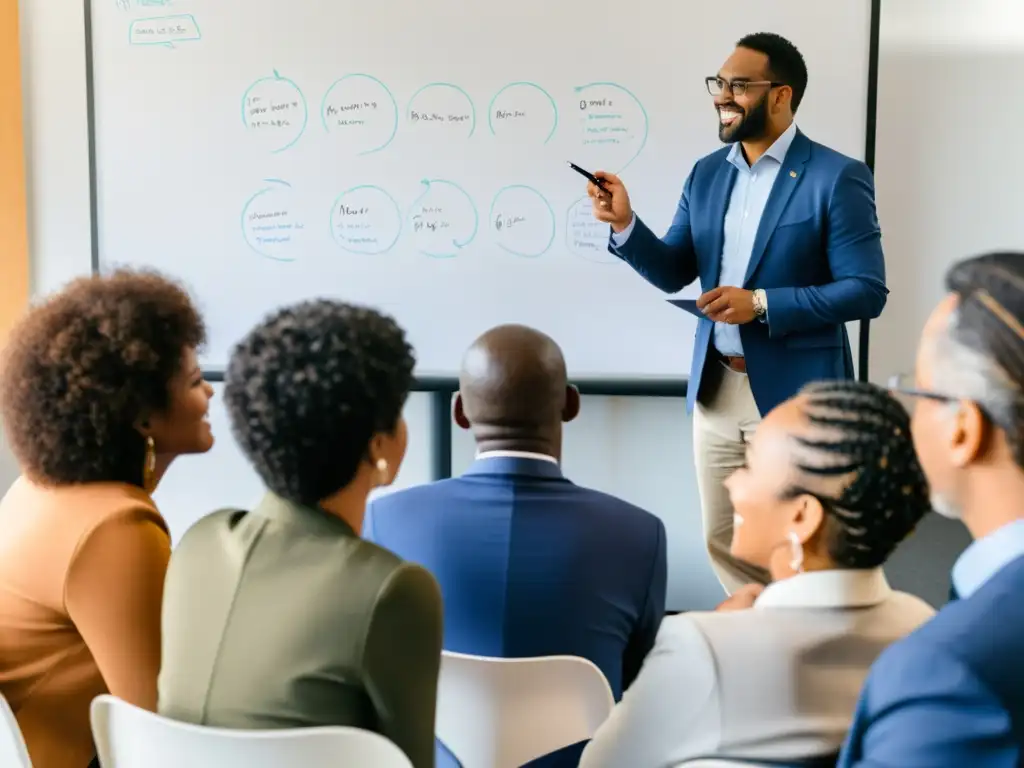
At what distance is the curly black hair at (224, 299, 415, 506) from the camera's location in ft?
3.83

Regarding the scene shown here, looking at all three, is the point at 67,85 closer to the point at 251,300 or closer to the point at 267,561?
the point at 251,300

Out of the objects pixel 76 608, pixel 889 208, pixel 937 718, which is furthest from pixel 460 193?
pixel 937 718

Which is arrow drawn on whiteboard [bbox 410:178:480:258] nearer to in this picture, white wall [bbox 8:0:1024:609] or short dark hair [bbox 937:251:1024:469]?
white wall [bbox 8:0:1024:609]

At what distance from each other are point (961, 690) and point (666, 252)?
189cm

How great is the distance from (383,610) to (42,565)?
1.73 ft

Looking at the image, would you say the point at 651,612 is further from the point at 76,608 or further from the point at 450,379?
the point at 450,379

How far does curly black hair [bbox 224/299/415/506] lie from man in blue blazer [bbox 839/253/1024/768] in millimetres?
646

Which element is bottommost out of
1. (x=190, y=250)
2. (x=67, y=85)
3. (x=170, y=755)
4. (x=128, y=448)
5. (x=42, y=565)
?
(x=170, y=755)

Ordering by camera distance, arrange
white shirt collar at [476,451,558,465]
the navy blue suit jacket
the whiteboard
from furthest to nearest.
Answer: the whiteboard
white shirt collar at [476,451,558,465]
the navy blue suit jacket

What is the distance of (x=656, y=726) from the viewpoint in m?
1.05

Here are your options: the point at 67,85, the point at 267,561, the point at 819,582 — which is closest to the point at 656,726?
the point at 819,582

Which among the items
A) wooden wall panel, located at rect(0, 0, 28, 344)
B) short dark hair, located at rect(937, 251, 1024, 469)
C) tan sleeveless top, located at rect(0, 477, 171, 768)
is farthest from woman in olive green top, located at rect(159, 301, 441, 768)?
wooden wall panel, located at rect(0, 0, 28, 344)

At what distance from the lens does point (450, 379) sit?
9.78ft

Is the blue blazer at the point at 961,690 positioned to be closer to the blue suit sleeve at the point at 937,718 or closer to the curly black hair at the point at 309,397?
the blue suit sleeve at the point at 937,718
